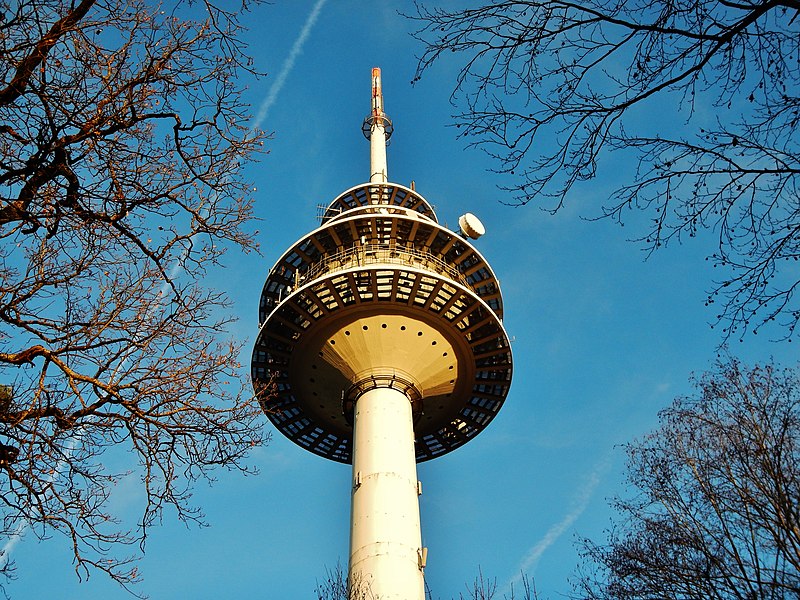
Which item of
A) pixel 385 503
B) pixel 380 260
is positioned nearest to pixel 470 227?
pixel 380 260

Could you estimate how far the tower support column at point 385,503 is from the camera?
63.1 ft

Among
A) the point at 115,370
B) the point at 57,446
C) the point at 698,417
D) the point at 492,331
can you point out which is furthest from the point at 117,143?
the point at 492,331

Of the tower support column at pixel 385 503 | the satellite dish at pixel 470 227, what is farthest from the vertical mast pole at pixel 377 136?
the tower support column at pixel 385 503

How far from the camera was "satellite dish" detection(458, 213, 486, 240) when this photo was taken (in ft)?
90.1

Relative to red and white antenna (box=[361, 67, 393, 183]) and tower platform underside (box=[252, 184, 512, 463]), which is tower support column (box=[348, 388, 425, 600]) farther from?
red and white antenna (box=[361, 67, 393, 183])

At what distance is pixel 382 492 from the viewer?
826 inches

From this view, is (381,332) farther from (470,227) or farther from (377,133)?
(377,133)

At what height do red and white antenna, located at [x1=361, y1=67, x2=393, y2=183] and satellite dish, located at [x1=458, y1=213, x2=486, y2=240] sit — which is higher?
red and white antenna, located at [x1=361, y1=67, x2=393, y2=183]

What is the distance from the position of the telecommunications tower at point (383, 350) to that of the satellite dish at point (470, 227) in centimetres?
4

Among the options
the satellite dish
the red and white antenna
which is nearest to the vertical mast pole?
the red and white antenna

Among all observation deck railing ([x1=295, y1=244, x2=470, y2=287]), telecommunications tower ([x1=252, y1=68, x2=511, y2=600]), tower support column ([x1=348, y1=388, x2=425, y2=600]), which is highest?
observation deck railing ([x1=295, y1=244, x2=470, y2=287])

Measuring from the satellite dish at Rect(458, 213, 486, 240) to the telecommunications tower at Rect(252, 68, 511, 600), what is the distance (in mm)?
39

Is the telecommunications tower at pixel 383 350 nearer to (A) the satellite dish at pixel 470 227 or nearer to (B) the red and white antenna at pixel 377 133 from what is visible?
(A) the satellite dish at pixel 470 227

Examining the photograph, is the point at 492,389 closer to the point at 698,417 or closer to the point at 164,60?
the point at 698,417
